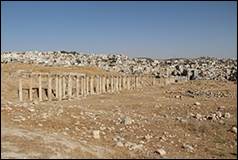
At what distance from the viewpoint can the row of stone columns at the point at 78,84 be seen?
33.2m

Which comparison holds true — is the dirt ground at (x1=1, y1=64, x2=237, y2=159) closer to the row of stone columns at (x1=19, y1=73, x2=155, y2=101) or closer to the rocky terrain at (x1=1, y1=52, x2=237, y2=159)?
the rocky terrain at (x1=1, y1=52, x2=237, y2=159)

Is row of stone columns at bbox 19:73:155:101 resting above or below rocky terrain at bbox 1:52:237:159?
below

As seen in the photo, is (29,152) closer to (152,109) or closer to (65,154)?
(65,154)

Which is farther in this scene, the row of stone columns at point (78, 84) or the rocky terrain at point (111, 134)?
the row of stone columns at point (78, 84)

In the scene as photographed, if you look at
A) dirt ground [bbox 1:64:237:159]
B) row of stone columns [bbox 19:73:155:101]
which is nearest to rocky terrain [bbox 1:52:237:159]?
dirt ground [bbox 1:64:237:159]

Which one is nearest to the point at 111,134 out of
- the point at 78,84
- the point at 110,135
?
the point at 110,135

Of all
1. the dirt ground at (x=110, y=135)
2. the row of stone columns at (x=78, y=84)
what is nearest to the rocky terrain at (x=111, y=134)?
the dirt ground at (x=110, y=135)

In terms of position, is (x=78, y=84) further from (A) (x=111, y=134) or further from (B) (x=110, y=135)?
(B) (x=110, y=135)

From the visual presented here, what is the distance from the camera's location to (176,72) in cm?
9825

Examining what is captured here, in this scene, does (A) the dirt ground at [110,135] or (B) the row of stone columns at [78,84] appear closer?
(A) the dirt ground at [110,135]

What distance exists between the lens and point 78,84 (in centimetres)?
3850

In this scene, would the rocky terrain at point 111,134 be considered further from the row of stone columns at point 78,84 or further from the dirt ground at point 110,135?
the row of stone columns at point 78,84

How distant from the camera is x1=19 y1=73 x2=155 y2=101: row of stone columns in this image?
1308 inches

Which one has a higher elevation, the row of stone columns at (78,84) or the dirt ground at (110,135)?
the dirt ground at (110,135)
